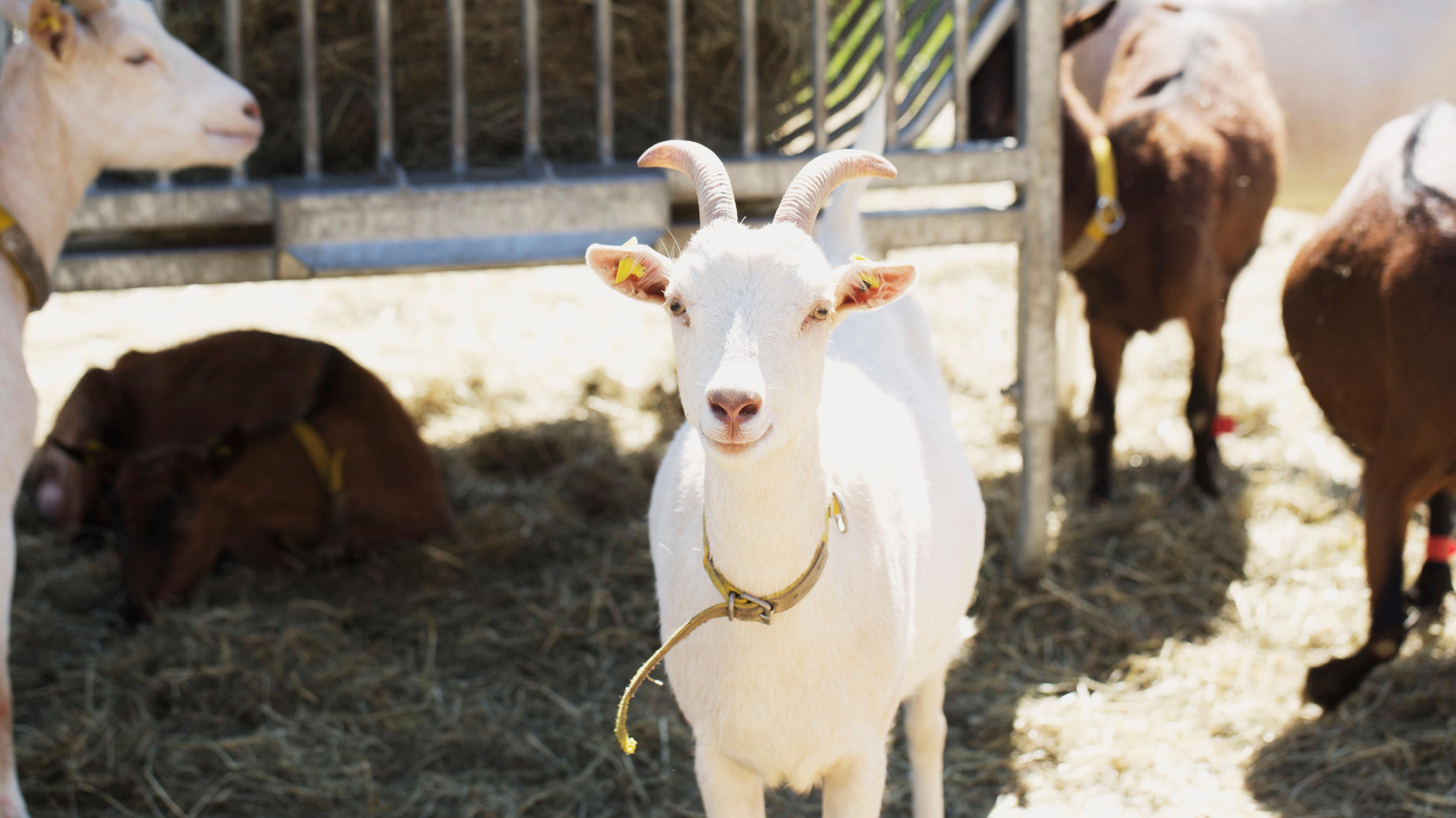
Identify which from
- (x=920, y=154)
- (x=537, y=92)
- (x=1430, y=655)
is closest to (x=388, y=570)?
(x=537, y=92)

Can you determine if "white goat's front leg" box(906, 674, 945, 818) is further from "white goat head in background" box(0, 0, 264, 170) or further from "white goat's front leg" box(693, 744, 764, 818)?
"white goat head in background" box(0, 0, 264, 170)

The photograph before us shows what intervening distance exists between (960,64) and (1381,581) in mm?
1910

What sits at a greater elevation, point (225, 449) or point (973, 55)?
point (973, 55)

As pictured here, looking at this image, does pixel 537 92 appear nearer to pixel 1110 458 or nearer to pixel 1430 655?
pixel 1110 458

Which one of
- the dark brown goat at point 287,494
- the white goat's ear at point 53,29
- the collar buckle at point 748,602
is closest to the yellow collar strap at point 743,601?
the collar buckle at point 748,602

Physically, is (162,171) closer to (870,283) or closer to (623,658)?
(623,658)

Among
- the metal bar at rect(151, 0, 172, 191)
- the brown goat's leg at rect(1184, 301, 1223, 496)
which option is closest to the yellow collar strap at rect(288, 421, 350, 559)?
the metal bar at rect(151, 0, 172, 191)

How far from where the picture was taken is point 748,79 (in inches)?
150

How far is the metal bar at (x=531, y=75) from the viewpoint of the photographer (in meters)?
3.68

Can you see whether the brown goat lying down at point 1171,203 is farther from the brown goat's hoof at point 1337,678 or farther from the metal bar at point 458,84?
the metal bar at point 458,84

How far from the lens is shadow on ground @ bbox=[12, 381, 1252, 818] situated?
11.1 feet

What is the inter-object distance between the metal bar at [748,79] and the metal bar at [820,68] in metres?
0.18

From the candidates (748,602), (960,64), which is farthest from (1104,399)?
(748,602)

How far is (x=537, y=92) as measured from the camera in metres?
3.71
